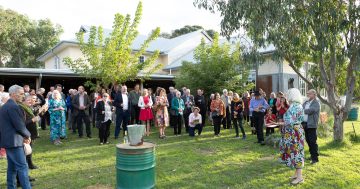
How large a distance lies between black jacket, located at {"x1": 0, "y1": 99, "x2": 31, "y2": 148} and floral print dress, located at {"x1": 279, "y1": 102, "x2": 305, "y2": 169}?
15.7ft

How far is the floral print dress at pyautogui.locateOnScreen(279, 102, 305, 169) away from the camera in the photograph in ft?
19.3

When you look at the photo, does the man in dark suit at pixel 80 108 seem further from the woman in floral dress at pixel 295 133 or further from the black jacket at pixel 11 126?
the woman in floral dress at pixel 295 133

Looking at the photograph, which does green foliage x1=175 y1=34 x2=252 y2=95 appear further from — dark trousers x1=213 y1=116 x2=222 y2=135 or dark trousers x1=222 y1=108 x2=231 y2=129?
dark trousers x1=213 y1=116 x2=222 y2=135

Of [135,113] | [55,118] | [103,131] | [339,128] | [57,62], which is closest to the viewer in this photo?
[339,128]

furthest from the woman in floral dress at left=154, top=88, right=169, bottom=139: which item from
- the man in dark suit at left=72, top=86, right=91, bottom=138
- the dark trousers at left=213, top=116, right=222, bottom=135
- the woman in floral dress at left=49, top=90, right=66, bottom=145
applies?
the woman in floral dress at left=49, top=90, right=66, bottom=145

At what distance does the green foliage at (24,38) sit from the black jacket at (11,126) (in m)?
30.4

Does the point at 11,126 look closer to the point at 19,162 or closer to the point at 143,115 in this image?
the point at 19,162

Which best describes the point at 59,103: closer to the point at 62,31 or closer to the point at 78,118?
the point at 78,118

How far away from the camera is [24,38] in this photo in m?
34.6

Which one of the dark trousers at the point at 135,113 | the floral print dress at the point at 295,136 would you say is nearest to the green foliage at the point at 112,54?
the dark trousers at the point at 135,113

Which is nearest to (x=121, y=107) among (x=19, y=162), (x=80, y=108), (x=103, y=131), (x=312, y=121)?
(x=103, y=131)

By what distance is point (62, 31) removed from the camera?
38.2 m

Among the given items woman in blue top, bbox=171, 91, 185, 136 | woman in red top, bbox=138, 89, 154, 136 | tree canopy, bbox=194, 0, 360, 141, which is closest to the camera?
tree canopy, bbox=194, 0, 360, 141

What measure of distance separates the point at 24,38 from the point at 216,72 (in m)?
28.4
